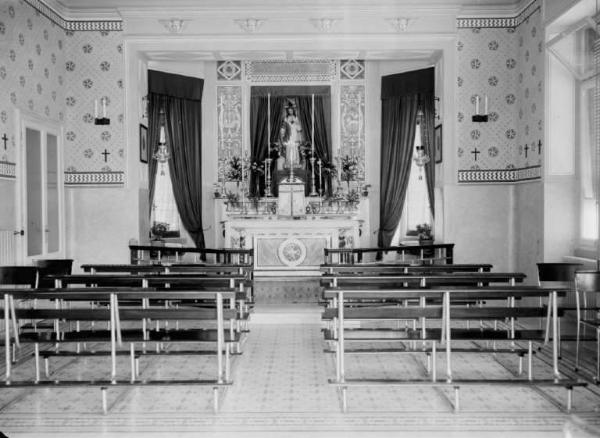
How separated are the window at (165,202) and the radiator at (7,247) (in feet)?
14.1

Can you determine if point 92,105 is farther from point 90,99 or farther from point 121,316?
point 121,316

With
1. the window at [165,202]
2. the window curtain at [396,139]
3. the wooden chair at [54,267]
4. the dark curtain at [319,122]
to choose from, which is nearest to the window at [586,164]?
the window curtain at [396,139]

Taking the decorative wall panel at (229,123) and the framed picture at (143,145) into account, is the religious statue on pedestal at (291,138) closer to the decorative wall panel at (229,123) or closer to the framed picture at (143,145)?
the decorative wall panel at (229,123)

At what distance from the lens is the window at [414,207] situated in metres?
11.9

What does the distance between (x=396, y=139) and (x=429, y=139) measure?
0.76 metres

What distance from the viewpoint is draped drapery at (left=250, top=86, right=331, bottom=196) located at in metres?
12.2

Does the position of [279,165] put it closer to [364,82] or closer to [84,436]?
[364,82]

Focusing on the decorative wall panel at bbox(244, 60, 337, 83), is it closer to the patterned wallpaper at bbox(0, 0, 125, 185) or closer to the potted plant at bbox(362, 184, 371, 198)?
the potted plant at bbox(362, 184, 371, 198)

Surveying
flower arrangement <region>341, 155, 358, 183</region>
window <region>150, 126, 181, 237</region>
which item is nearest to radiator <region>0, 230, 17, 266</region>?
window <region>150, 126, 181, 237</region>

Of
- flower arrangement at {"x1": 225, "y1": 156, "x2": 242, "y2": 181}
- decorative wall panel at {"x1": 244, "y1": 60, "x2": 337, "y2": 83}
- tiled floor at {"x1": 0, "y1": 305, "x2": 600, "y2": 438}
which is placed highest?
decorative wall panel at {"x1": 244, "y1": 60, "x2": 337, "y2": 83}

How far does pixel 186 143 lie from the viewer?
12039 millimetres

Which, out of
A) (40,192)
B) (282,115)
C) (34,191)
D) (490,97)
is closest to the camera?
(34,191)

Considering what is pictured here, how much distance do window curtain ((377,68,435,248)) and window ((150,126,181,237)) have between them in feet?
13.3

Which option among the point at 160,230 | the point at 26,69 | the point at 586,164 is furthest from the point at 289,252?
the point at 26,69
